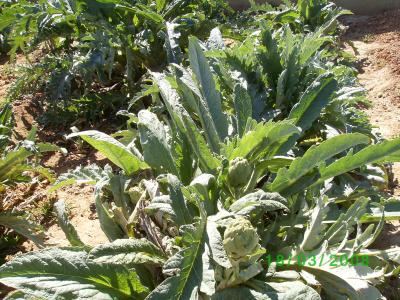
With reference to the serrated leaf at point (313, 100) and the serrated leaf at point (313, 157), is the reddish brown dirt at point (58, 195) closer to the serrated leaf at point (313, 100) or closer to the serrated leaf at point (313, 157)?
the serrated leaf at point (313, 157)

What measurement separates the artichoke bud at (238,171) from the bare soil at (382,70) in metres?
0.97

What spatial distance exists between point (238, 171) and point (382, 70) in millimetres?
3105

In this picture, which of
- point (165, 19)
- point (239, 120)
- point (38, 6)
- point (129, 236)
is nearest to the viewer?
point (129, 236)

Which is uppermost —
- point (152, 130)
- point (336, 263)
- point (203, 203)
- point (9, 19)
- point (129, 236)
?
point (9, 19)

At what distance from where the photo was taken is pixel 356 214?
2016 millimetres

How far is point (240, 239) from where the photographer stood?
5.47ft

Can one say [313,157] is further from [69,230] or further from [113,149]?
[69,230]

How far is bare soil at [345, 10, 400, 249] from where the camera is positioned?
3164 millimetres

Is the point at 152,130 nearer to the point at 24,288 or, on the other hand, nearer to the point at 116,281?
the point at 116,281

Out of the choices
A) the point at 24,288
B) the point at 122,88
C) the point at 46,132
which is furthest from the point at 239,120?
the point at 46,132

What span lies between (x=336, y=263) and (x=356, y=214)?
23cm
